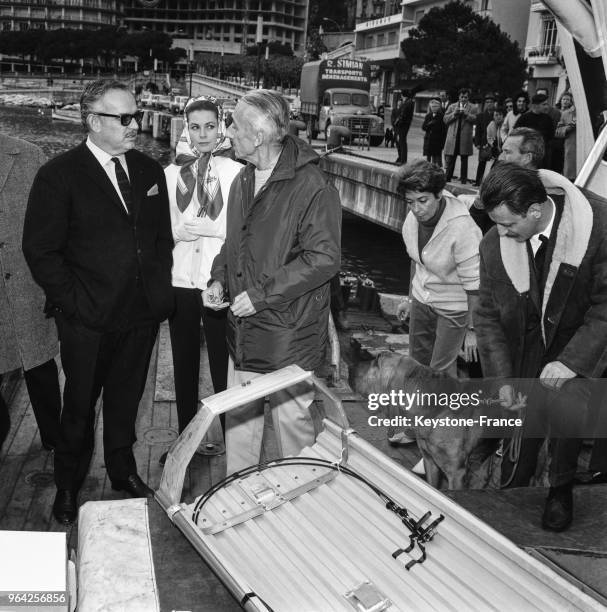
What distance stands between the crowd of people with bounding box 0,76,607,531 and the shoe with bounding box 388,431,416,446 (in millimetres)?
860

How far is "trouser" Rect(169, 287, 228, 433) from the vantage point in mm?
4152

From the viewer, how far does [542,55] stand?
2270 inches

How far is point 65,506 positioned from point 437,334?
2260mm

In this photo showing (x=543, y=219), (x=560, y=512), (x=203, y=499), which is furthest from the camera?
(x=560, y=512)

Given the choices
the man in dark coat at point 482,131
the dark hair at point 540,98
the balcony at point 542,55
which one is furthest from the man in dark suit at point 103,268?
the balcony at point 542,55

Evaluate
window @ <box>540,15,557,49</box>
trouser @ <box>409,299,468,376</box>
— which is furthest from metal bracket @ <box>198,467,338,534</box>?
window @ <box>540,15,557,49</box>

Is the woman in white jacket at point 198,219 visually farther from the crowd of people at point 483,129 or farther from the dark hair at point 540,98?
the dark hair at point 540,98

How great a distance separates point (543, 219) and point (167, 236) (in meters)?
1.91

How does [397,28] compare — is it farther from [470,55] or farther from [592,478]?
[592,478]

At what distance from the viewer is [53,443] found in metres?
4.32

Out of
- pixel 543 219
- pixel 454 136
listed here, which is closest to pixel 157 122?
pixel 454 136

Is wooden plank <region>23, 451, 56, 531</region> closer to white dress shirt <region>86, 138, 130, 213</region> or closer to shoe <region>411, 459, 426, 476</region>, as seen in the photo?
white dress shirt <region>86, 138, 130, 213</region>

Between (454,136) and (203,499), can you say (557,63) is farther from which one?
(203,499)

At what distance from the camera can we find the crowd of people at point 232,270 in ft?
10.6
